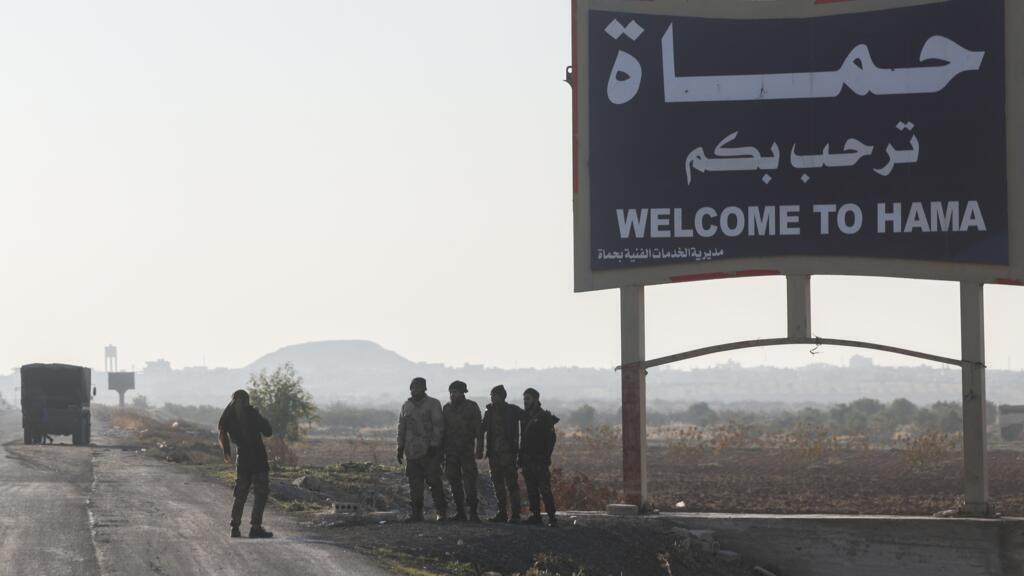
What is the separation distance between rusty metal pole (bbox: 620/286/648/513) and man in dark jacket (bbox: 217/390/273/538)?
5.70 m

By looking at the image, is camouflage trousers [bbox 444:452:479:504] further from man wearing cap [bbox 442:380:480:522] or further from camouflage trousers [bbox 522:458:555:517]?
camouflage trousers [bbox 522:458:555:517]

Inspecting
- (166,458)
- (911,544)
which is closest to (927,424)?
(166,458)

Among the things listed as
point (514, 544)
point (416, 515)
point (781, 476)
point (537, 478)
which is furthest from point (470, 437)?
point (781, 476)

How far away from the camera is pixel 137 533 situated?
20375 millimetres

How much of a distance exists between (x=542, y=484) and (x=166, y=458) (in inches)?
810

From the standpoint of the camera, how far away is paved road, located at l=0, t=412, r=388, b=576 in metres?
17.1

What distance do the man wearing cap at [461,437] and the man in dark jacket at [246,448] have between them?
2.53 meters

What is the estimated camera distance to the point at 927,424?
124 metres

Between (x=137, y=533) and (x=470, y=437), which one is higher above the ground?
(x=470, y=437)

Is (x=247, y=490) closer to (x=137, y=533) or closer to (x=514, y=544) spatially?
(x=137, y=533)

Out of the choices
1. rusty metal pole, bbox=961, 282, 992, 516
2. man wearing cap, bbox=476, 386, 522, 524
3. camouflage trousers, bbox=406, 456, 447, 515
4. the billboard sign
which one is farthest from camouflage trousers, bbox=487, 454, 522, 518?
rusty metal pole, bbox=961, 282, 992, 516

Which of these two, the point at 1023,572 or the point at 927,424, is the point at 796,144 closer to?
the point at 1023,572

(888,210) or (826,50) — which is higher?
(826,50)

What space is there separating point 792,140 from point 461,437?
6.47m
